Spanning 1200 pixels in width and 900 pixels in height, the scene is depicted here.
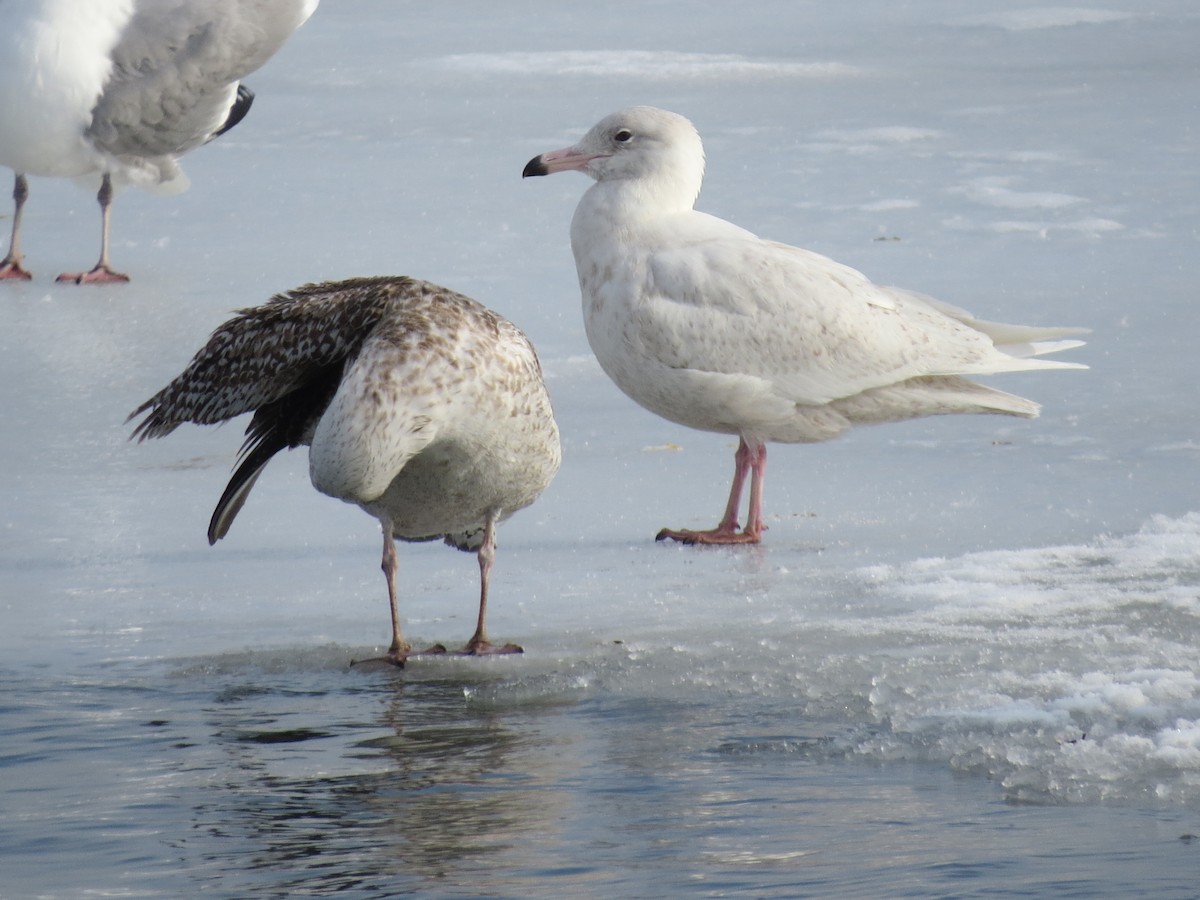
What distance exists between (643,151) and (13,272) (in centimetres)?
464

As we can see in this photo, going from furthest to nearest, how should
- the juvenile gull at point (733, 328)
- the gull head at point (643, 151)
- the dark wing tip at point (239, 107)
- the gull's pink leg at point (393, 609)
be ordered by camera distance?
the dark wing tip at point (239, 107), the gull head at point (643, 151), the juvenile gull at point (733, 328), the gull's pink leg at point (393, 609)

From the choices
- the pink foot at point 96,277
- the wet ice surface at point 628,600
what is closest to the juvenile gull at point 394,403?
the wet ice surface at point 628,600

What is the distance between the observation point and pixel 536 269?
1009 cm

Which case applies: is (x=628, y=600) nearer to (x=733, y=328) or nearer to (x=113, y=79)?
(x=733, y=328)

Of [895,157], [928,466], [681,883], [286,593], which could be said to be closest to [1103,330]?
[928,466]

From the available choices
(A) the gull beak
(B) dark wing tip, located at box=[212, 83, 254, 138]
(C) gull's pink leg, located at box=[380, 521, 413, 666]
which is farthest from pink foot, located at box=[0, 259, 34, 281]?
(C) gull's pink leg, located at box=[380, 521, 413, 666]

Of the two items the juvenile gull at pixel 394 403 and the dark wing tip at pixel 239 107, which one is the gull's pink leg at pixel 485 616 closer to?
the juvenile gull at pixel 394 403

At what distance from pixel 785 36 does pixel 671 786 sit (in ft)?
42.5

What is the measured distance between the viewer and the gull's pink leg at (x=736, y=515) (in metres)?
6.33

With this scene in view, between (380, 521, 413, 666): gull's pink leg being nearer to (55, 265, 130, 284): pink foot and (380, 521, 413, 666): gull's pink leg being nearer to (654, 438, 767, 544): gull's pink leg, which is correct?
(654, 438, 767, 544): gull's pink leg

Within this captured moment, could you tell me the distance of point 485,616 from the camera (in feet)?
17.4

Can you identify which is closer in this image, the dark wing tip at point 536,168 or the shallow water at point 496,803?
the shallow water at point 496,803

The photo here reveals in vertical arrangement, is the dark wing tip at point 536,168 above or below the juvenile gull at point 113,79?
below

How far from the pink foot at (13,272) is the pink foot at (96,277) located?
0.19 metres
